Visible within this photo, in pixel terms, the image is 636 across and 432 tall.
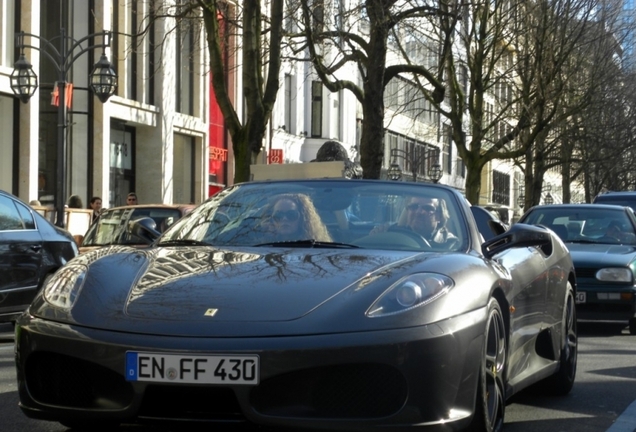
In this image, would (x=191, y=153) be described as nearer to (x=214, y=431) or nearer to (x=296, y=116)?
(x=296, y=116)

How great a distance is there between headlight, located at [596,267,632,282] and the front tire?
26.9ft

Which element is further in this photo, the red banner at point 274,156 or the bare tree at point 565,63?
the red banner at point 274,156

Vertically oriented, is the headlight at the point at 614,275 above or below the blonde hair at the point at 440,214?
below

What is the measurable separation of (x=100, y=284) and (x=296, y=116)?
44260 mm

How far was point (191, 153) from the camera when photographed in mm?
40438

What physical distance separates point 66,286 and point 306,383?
1252mm

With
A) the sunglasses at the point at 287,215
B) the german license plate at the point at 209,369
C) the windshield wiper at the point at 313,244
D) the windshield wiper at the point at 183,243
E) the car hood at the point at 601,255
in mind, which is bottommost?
the car hood at the point at 601,255

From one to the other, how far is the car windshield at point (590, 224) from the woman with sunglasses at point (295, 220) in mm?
9351

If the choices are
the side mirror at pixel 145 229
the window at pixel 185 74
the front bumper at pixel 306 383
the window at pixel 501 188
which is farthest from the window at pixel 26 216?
the window at pixel 501 188

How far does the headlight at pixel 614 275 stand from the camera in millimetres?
13815

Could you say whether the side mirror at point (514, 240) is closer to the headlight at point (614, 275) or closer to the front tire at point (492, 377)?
the front tire at point (492, 377)

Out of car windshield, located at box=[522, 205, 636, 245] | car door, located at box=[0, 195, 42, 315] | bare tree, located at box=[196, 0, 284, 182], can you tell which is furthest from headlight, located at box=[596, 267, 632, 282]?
bare tree, located at box=[196, 0, 284, 182]

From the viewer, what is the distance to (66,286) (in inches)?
210

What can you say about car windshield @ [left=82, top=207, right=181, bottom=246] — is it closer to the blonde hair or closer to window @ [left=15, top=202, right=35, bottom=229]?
window @ [left=15, top=202, right=35, bottom=229]
